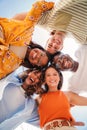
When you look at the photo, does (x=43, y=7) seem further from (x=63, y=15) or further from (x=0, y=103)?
(x=0, y=103)

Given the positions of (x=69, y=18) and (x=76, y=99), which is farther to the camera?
(x=76, y=99)

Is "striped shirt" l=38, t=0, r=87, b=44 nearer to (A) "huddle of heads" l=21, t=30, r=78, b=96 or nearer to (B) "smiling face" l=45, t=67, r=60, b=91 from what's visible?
(A) "huddle of heads" l=21, t=30, r=78, b=96

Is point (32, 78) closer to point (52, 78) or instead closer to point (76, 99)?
point (52, 78)

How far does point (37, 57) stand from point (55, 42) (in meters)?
0.10

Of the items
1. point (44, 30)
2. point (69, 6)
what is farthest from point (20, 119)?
point (69, 6)

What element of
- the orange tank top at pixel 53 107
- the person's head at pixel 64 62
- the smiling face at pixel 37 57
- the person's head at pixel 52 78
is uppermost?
the smiling face at pixel 37 57

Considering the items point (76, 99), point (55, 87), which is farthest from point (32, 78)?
point (76, 99)

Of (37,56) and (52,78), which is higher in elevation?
(37,56)

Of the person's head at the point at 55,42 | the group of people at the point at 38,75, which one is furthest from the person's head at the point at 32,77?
the person's head at the point at 55,42

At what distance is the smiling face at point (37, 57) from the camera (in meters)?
1.08

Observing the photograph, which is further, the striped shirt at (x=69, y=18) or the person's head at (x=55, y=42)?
the person's head at (x=55, y=42)

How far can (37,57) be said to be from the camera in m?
1.08

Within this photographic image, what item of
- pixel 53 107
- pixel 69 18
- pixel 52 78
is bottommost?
pixel 53 107

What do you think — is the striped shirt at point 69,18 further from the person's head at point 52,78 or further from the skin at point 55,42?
the person's head at point 52,78
